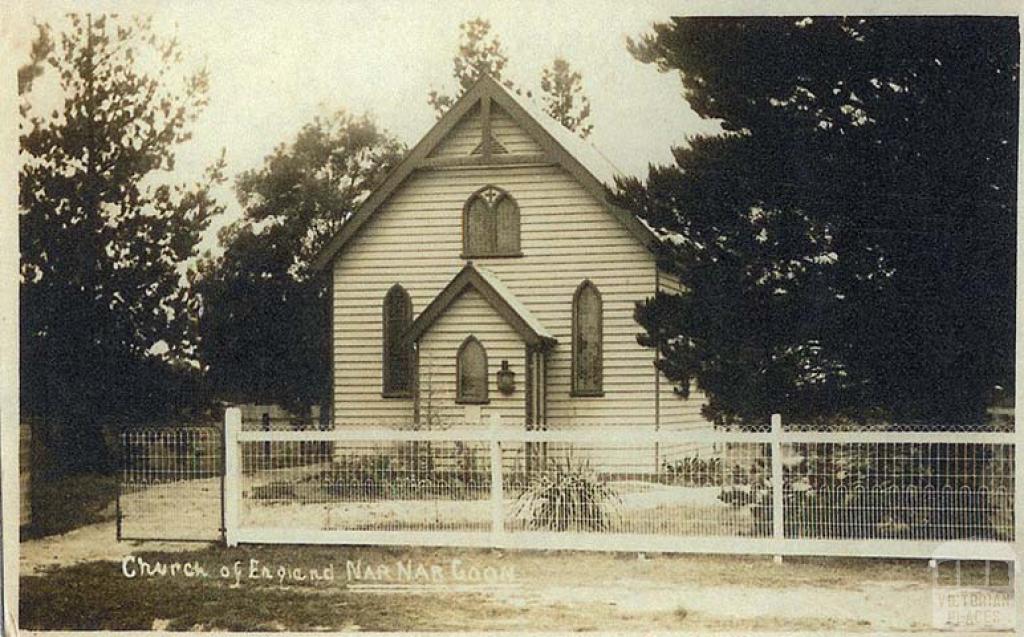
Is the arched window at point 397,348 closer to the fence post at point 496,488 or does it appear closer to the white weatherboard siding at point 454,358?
the white weatherboard siding at point 454,358

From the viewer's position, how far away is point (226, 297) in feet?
25.0

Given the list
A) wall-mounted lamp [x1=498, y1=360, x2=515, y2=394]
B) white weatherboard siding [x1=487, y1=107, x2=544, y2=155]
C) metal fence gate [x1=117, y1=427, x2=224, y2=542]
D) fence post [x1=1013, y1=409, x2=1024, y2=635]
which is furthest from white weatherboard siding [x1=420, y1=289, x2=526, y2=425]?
fence post [x1=1013, y1=409, x2=1024, y2=635]

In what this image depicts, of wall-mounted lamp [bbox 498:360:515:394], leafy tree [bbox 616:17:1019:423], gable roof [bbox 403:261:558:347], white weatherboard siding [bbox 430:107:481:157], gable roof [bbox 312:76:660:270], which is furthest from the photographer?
wall-mounted lamp [bbox 498:360:515:394]

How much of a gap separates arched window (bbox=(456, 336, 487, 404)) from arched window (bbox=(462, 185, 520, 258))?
68cm

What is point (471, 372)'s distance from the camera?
25.0 feet

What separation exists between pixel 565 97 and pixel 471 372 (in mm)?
2119

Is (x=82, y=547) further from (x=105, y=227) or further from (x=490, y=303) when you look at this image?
(x=490, y=303)

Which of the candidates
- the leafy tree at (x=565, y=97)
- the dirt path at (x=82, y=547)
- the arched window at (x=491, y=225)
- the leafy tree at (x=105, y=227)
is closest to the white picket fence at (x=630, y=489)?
the dirt path at (x=82, y=547)

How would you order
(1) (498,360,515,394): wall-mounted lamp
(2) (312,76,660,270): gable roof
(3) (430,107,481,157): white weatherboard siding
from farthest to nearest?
(1) (498,360,515,394): wall-mounted lamp < (3) (430,107,481,157): white weatherboard siding < (2) (312,76,660,270): gable roof

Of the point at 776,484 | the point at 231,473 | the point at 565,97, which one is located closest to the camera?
the point at 565,97

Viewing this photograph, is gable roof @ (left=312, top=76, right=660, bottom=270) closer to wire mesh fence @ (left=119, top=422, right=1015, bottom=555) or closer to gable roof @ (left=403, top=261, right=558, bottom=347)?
gable roof @ (left=403, top=261, right=558, bottom=347)

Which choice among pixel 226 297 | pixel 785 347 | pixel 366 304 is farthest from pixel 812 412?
pixel 226 297

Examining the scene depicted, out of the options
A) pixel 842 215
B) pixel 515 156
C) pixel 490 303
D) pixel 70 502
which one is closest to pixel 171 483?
pixel 70 502

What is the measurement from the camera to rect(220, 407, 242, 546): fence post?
7.60 m
